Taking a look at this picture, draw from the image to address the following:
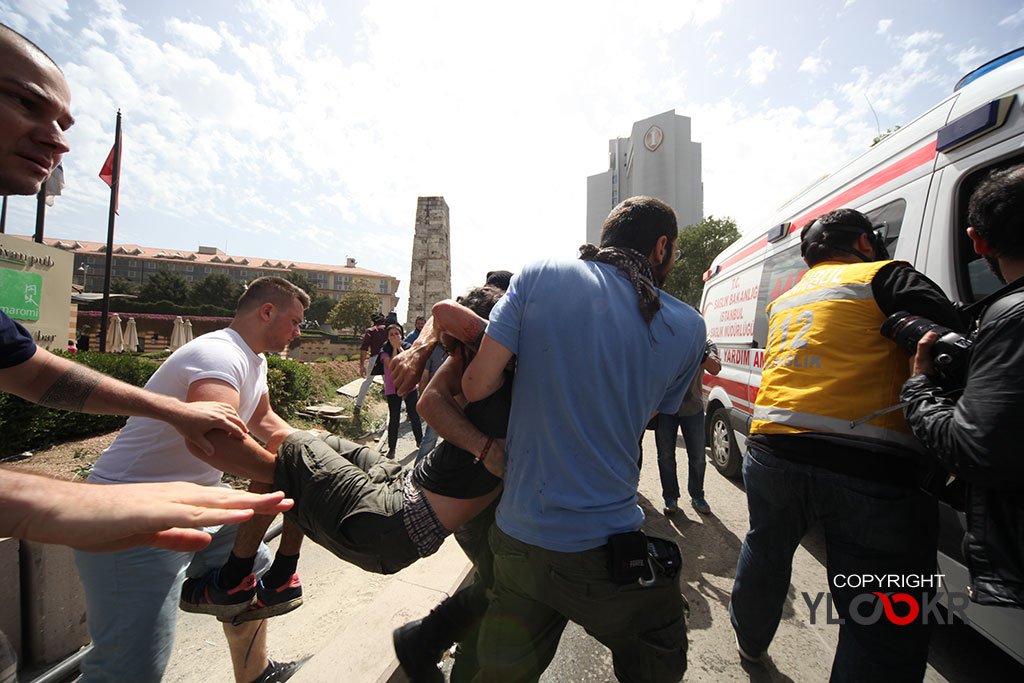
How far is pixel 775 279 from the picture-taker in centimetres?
414

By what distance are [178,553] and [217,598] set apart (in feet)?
0.83

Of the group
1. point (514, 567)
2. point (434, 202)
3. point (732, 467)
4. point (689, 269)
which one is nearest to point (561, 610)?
point (514, 567)

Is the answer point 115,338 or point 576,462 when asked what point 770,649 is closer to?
point 576,462

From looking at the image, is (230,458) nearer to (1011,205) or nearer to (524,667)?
(524,667)

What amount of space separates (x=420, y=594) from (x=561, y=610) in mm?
1573

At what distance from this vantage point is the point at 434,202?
1255cm

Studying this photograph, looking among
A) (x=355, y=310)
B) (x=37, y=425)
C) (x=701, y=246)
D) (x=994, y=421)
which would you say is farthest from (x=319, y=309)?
(x=994, y=421)

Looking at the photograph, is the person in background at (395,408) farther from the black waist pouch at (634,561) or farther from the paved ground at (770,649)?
the black waist pouch at (634,561)

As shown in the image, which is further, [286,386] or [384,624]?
[286,386]

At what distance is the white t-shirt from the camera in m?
1.72

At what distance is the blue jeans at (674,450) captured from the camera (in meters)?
3.88

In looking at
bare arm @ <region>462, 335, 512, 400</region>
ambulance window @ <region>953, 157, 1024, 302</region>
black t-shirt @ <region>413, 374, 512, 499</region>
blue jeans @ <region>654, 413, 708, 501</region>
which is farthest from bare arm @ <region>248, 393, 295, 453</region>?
ambulance window @ <region>953, 157, 1024, 302</region>

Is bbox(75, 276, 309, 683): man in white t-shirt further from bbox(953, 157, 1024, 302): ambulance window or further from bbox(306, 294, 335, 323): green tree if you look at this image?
bbox(306, 294, 335, 323): green tree

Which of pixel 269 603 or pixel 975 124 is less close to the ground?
pixel 975 124
